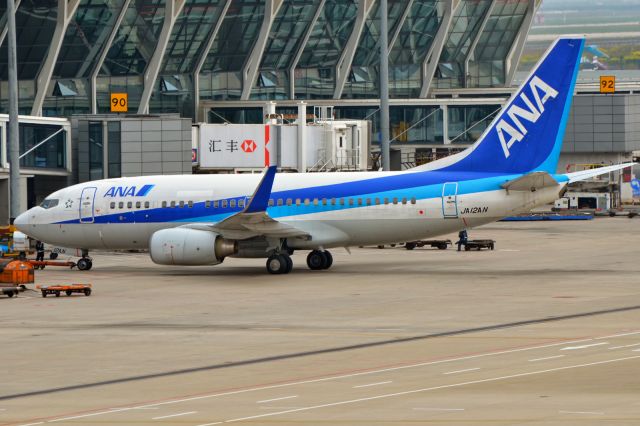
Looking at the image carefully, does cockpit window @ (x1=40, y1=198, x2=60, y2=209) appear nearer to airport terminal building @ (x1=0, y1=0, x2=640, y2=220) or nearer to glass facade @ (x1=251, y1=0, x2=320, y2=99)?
airport terminal building @ (x1=0, y1=0, x2=640, y2=220)

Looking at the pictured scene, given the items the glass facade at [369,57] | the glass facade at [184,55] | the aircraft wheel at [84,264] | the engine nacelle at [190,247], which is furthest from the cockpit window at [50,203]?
the glass facade at [369,57]

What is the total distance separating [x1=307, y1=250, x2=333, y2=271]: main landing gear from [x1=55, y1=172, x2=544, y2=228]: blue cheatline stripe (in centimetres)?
211

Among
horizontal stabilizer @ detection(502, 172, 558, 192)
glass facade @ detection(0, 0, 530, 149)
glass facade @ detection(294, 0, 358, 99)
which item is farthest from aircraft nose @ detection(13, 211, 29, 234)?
glass facade @ detection(294, 0, 358, 99)

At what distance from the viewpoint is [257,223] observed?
42625mm

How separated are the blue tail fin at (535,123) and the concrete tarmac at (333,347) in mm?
3719

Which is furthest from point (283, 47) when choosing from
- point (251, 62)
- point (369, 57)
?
point (369, 57)

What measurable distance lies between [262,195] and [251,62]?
51.3 meters

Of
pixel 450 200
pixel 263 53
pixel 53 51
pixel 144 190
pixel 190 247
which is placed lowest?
pixel 190 247

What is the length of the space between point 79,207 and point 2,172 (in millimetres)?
13935

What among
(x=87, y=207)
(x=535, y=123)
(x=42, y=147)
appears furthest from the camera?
(x=42, y=147)

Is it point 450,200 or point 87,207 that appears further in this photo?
point 87,207

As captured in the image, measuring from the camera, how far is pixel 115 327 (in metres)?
31.2

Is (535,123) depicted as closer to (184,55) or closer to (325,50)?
(184,55)

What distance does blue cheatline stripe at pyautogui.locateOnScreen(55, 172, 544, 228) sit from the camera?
141ft
